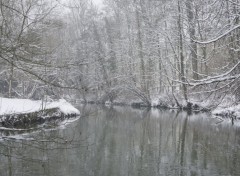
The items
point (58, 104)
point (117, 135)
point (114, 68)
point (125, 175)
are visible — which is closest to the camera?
point (125, 175)

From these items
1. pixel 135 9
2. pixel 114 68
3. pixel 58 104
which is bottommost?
pixel 58 104

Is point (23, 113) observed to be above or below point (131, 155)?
above

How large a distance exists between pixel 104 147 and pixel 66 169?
106 inches

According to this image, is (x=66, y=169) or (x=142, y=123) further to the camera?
(x=142, y=123)

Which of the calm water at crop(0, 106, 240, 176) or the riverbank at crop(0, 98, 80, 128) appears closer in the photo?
the calm water at crop(0, 106, 240, 176)

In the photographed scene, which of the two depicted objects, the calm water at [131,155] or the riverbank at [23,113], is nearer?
the calm water at [131,155]

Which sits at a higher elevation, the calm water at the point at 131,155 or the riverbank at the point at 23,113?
the riverbank at the point at 23,113

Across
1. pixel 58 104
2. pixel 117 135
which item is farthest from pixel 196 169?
pixel 58 104

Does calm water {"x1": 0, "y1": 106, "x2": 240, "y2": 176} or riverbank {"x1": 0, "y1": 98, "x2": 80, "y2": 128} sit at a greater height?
riverbank {"x1": 0, "y1": 98, "x2": 80, "y2": 128}

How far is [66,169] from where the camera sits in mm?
7262

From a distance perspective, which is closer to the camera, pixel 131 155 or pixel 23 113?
pixel 131 155

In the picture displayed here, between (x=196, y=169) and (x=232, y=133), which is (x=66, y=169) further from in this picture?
(x=232, y=133)

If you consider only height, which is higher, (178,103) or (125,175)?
(178,103)

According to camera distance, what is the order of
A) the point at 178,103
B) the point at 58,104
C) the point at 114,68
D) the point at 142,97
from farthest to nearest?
the point at 114,68 < the point at 142,97 < the point at 178,103 < the point at 58,104
